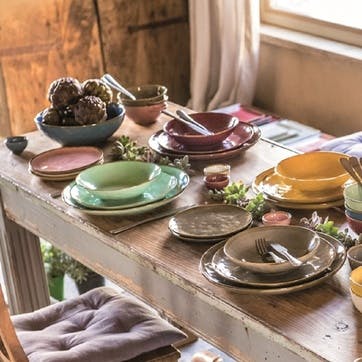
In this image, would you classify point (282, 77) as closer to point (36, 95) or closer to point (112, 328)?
point (36, 95)

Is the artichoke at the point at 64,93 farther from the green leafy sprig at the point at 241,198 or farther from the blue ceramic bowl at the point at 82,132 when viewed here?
the green leafy sprig at the point at 241,198

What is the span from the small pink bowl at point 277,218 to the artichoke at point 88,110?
711 mm

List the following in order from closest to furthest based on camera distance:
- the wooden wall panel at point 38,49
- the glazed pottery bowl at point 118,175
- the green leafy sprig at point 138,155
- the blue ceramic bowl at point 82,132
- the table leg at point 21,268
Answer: the glazed pottery bowl at point 118,175, the green leafy sprig at point 138,155, the blue ceramic bowl at point 82,132, the table leg at point 21,268, the wooden wall panel at point 38,49

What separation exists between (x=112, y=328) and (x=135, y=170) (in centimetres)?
39

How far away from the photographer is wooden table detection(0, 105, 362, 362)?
1.45 meters

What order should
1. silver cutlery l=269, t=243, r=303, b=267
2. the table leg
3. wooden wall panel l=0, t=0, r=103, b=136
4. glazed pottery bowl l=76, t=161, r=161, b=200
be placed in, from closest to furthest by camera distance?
silver cutlery l=269, t=243, r=303, b=267
glazed pottery bowl l=76, t=161, r=161, b=200
the table leg
wooden wall panel l=0, t=0, r=103, b=136

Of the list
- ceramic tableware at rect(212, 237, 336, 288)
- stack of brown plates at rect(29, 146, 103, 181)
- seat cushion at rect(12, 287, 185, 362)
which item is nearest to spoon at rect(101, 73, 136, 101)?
stack of brown plates at rect(29, 146, 103, 181)

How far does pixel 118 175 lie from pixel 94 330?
383 millimetres

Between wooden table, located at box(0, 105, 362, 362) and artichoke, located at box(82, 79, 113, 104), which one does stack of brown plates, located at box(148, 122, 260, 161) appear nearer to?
wooden table, located at box(0, 105, 362, 362)

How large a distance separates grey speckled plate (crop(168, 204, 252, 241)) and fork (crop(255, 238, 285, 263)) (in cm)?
11

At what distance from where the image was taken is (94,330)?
205 centimetres

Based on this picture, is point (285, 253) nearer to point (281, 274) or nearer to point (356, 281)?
point (281, 274)

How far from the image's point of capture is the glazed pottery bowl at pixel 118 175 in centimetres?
204

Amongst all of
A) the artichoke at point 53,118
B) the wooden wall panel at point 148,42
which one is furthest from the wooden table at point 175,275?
the wooden wall panel at point 148,42
